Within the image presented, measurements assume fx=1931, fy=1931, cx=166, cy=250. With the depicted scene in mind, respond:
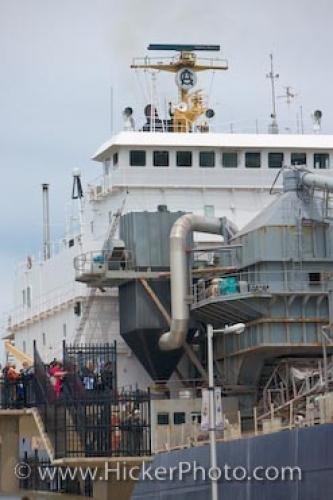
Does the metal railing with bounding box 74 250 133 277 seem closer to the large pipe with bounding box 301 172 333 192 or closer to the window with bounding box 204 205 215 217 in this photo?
the window with bounding box 204 205 215 217

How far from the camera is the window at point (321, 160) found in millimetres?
67188

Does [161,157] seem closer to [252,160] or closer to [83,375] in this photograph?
[252,160]

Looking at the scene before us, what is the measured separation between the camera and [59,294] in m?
70.1

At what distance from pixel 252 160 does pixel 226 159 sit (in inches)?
36.4

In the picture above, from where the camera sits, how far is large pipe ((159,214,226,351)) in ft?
198

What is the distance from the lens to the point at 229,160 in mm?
66625

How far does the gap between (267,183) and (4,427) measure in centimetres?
1270

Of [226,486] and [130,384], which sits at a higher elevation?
[130,384]

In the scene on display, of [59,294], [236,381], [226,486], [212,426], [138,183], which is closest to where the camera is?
[212,426]

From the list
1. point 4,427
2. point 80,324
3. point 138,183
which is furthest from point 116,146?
point 4,427

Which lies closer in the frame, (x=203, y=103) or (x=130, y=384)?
(x=130, y=384)

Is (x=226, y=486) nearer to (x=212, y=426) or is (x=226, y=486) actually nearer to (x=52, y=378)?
(x=212, y=426)

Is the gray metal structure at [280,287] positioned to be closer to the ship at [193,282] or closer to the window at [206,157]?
the ship at [193,282]

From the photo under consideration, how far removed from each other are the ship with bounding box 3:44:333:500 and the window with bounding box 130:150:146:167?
0.12 m
